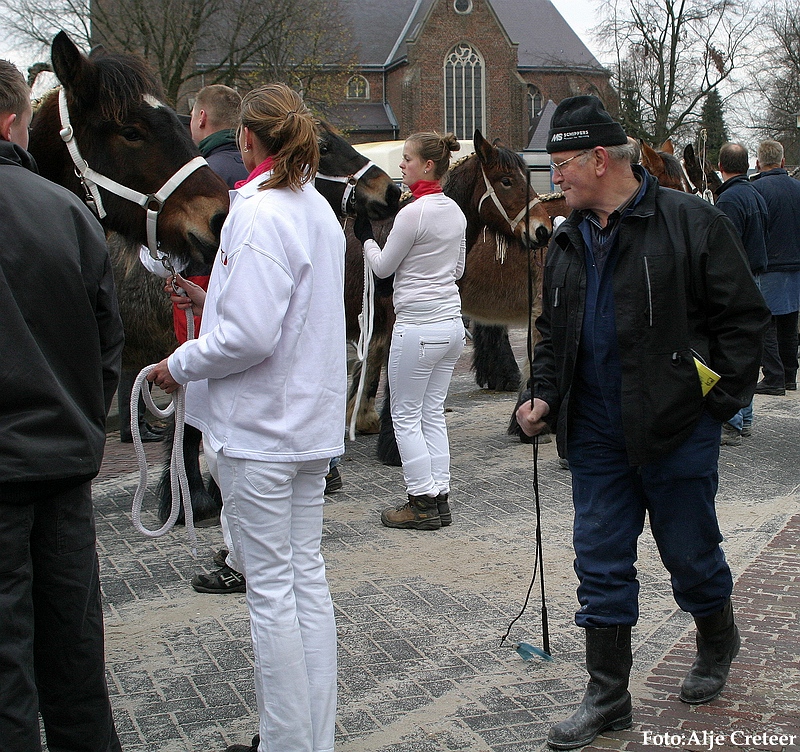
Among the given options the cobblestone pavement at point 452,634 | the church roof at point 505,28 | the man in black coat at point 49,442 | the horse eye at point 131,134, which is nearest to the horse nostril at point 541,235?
the cobblestone pavement at point 452,634

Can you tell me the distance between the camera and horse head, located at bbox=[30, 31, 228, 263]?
4.43 metres

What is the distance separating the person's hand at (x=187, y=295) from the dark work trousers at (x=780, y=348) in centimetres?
804

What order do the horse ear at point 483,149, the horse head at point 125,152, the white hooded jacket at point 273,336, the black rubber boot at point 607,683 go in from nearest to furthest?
Answer: the white hooded jacket at point 273,336, the black rubber boot at point 607,683, the horse head at point 125,152, the horse ear at point 483,149

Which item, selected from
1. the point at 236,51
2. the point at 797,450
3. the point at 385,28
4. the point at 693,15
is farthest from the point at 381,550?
the point at 385,28

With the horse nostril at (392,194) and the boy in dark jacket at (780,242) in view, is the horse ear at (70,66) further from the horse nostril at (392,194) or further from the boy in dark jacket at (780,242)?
the boy in dark jacket at (780,242)

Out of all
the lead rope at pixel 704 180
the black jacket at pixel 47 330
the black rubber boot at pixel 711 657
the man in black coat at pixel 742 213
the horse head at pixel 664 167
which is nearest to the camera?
the black jacket at pixel 47 330

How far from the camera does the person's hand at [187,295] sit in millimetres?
3377

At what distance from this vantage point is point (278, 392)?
2.91 meters

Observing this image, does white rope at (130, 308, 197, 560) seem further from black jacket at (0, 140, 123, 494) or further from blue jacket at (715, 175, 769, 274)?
blue jacket at (715, 175, 769, 274)

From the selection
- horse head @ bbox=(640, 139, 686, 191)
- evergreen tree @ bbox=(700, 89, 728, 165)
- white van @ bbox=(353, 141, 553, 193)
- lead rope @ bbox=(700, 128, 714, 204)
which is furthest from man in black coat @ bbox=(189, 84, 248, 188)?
evergreen tree @ bbox=(700, 89, 728, 165)

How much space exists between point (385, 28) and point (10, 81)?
63.4 meters

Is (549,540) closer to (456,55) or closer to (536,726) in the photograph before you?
(536,726)

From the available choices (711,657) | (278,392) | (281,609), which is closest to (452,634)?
(711,657)

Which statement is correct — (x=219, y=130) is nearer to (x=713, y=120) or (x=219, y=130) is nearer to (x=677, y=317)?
(x=677, y=317)
